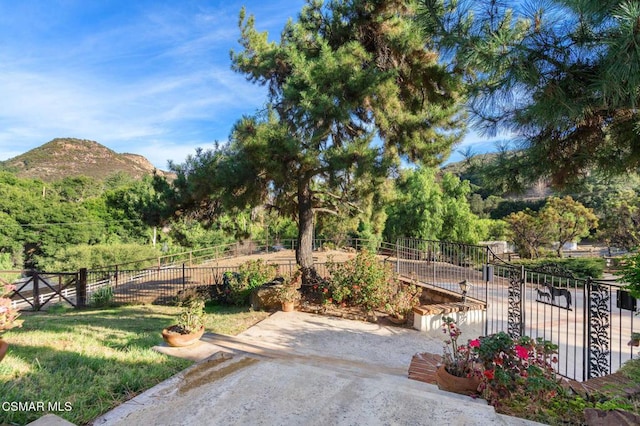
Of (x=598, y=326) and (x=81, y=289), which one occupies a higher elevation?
(x=598, y=326)

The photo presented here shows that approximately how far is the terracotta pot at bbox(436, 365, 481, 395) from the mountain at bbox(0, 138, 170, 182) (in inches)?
2280

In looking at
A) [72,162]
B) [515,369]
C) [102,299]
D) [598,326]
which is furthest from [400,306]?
[72,162]

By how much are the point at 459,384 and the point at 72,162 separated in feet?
237

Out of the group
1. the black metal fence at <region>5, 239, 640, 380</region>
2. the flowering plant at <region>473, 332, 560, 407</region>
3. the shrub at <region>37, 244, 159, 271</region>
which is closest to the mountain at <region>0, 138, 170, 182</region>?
the shrub at <region>37, 244, 159, 271</region>

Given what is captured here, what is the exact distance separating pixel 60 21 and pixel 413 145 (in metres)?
9.09

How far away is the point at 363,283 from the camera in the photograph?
22.4 feet

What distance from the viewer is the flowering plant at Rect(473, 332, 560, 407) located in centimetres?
249

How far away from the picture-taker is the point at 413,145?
21.5ft

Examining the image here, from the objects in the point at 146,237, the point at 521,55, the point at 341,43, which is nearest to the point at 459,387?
the point at 521,55

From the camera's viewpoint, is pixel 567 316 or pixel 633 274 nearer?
pixel 633 274

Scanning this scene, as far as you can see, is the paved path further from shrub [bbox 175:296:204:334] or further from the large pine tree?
the large pine tree

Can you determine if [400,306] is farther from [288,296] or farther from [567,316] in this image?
[567,316]

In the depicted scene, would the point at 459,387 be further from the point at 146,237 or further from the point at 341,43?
the point at 146,237

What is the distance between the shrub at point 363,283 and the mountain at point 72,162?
177 feet
